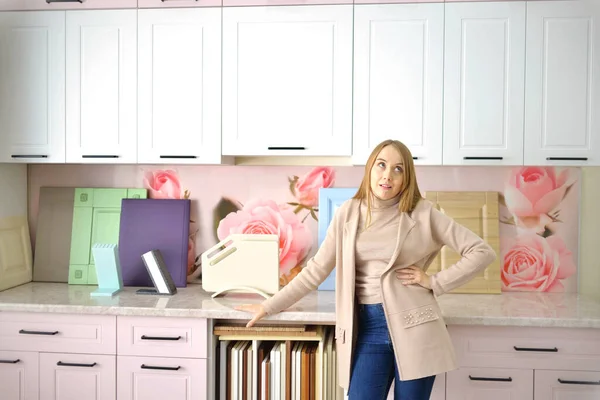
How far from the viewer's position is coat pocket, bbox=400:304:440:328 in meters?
2.22

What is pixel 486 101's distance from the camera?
281cm

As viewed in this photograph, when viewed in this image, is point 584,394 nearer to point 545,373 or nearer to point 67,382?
point 545,373

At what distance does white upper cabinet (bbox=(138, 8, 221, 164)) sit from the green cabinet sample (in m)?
0.45

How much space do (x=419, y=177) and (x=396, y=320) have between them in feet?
3.58

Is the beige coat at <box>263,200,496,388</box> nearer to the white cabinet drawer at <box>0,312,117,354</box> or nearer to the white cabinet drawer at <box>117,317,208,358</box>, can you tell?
the white cabinet drawer at <box>117,317,208,358</box>

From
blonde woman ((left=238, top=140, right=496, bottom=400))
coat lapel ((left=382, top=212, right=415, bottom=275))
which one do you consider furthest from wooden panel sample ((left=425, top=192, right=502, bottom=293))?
coat lapel ((left=382, top=212, right=415, bottom=275))

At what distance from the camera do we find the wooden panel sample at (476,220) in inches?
121

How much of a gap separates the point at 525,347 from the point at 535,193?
0.84 metres

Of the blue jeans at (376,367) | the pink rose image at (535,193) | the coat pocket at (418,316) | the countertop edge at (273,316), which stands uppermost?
the pink rose image at (535,193)

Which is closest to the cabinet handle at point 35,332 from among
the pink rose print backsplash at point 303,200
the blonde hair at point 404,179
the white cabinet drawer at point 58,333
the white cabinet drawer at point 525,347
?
the white cabinet drawer at point 58,333

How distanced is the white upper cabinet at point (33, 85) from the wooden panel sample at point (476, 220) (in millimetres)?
1776

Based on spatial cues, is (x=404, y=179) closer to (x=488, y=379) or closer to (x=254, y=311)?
(x=254, y=311)

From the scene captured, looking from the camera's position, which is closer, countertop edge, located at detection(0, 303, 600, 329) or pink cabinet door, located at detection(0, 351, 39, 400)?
countertop edge, located at detection(0, 303, 600, 329)

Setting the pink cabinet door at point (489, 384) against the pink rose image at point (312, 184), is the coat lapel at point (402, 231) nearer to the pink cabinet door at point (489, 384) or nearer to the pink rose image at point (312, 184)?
the pink cabinet door at point (489, 384)
